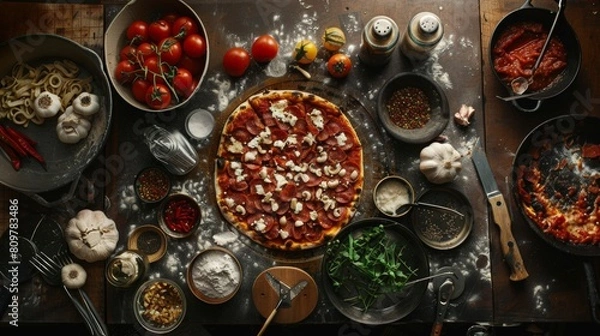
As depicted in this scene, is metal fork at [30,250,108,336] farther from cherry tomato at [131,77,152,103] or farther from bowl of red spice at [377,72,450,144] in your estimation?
bowl of red spice at [377,72,450,144]

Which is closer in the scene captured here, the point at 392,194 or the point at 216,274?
the point at 216,274

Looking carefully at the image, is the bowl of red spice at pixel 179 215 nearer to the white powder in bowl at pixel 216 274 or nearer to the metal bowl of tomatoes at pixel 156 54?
the white powder in bowl at pixel 216 274

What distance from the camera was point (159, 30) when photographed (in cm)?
386

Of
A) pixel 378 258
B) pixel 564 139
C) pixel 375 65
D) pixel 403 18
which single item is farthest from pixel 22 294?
pixel 564 139

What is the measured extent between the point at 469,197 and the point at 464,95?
0.61m

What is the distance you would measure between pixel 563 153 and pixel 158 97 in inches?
93.1

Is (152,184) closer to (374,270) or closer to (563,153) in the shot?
(374,270)

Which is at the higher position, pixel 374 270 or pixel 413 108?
pixel 413 108

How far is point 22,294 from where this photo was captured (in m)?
3.81

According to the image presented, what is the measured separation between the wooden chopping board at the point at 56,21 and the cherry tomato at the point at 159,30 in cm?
34

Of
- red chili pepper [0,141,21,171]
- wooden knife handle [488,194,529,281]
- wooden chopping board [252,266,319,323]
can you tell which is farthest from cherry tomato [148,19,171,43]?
wooden knife handle [488,194,529,281]

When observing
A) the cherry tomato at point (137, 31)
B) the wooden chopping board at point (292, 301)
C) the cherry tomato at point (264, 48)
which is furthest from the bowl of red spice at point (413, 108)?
the cherry tomato at point (137, 31)

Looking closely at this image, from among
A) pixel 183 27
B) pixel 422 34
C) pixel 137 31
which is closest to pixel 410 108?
pixel 422 34

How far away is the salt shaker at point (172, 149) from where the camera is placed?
12.3 feet
